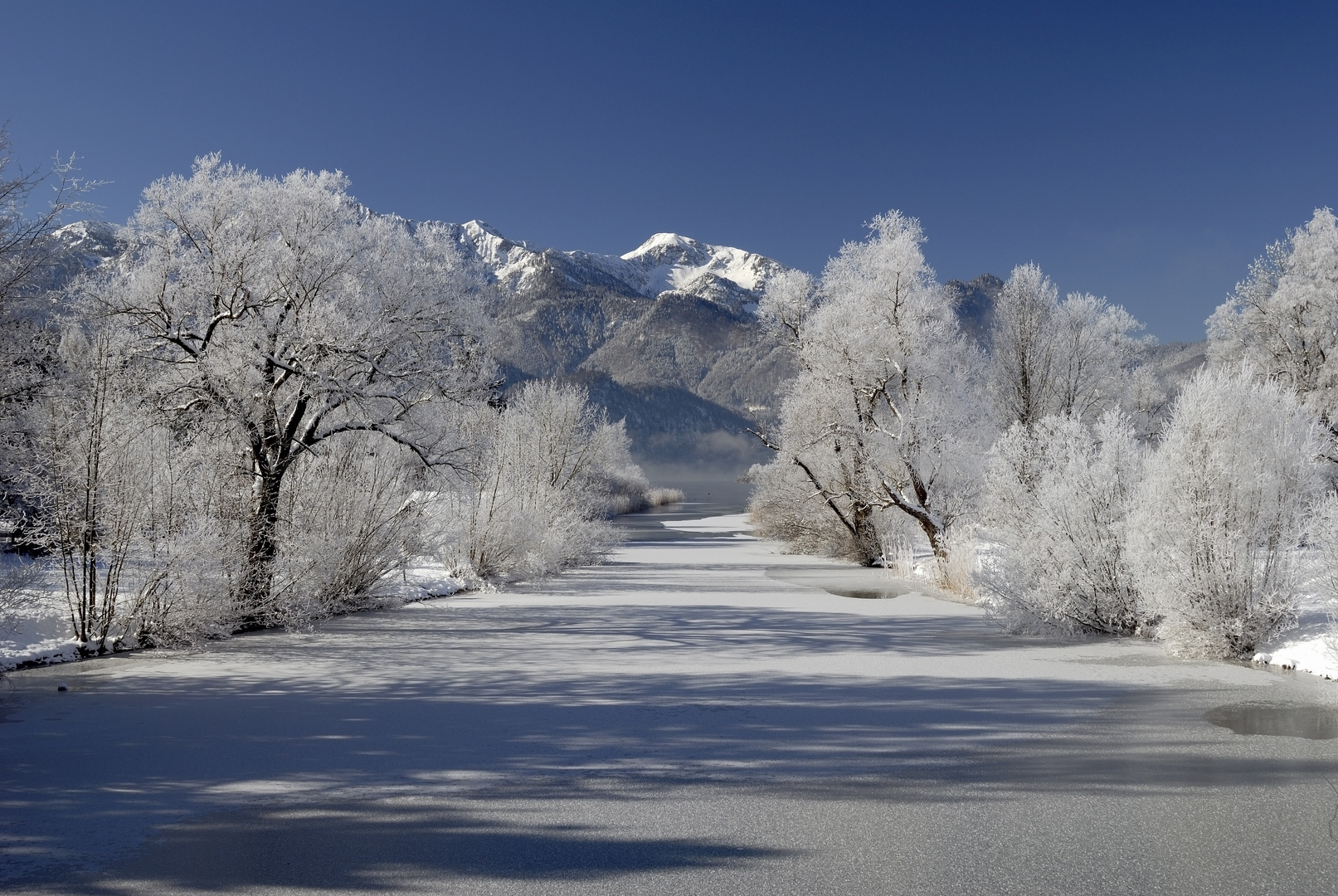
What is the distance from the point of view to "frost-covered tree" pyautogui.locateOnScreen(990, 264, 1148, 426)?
1198 inches

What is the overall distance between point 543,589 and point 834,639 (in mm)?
8089

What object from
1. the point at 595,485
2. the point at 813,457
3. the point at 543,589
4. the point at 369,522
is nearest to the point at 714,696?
the point at 369,522

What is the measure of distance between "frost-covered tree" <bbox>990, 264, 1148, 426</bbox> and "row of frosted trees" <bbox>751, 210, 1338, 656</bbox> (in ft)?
0.21

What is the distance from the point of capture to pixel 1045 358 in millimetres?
30375

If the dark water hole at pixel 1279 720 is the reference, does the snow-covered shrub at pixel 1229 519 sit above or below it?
above

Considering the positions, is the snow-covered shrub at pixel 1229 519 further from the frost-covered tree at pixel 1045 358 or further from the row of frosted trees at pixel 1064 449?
the frost-covered tree at pixel 1045 358

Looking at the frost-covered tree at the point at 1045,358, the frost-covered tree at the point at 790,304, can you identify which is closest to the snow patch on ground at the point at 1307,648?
the frost-covered tree at the point at 790,304

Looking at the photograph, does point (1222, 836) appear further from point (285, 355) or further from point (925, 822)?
point (285, 355)

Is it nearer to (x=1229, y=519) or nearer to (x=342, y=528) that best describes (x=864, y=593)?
(x=1229, y=519)

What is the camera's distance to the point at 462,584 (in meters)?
17.2

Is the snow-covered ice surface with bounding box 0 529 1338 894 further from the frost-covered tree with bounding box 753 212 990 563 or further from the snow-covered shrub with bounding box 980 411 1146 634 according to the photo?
the frost-covered tree with bounding box 753 212 990 563

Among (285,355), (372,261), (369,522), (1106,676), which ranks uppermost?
(372,261)

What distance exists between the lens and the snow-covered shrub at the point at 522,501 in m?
17.9

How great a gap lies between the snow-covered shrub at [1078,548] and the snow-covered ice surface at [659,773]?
111cm
